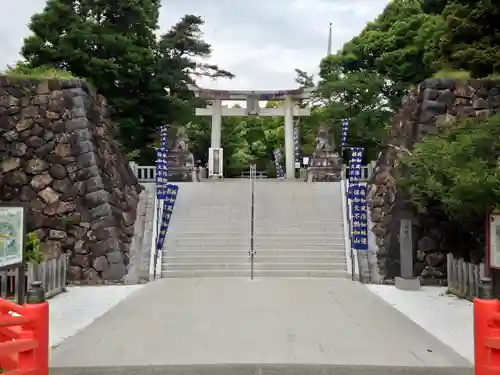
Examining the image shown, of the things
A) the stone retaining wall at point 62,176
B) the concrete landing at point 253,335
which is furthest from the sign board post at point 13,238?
the stone retaining wall at point 62,176

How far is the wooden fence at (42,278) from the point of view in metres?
8.88

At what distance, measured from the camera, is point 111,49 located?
19906mm

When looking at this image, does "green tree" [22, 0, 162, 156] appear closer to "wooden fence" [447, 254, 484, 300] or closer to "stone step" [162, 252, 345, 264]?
"stone step" [162, 252, 345, 264]

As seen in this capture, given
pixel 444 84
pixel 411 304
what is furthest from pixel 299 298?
pixel 444 84

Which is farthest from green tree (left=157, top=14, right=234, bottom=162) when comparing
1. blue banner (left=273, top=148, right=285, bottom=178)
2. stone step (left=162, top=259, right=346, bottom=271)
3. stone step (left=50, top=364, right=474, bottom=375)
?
stone step (left=50, top=364, right=474, bottom=375)

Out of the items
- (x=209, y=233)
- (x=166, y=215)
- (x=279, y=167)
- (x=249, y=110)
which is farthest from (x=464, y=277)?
(x=279, y=167)

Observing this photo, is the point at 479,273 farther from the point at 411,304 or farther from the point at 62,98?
the point at 62,98

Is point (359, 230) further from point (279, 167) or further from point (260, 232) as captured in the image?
point (279, 167)

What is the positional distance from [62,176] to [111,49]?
340 inches

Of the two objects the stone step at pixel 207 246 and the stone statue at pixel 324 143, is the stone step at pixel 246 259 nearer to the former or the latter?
the stone step at pixel 207 246

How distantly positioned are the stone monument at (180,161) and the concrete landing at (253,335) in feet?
47.5

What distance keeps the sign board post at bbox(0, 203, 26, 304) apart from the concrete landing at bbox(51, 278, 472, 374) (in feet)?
4.27

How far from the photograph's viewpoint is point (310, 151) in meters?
34.5

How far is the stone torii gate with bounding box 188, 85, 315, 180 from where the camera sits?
29.0 meters
